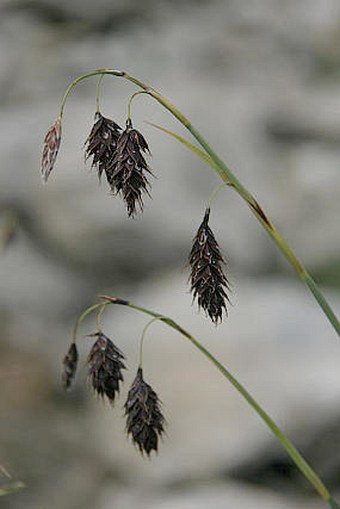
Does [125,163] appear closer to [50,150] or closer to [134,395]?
[50,150]

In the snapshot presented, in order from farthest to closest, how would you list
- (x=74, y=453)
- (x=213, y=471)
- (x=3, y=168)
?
(x=3, y=168) → (x=74, y=453) → (x=213, y=471)

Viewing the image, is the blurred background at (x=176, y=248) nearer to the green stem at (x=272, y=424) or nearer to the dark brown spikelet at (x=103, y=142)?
the green stem at (x=272, y=424)

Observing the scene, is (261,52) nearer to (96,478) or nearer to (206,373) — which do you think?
(206,373)

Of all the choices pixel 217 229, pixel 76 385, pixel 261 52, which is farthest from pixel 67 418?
pixel 261 52

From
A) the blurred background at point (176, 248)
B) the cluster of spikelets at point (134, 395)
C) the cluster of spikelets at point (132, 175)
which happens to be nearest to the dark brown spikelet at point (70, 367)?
the cluster of spikelets at point (134, 395)

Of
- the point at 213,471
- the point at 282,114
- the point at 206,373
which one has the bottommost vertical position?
the point at 213,471

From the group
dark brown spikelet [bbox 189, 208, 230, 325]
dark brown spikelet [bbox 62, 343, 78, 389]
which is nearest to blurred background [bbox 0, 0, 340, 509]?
dark brown spikelet [bbox 62, 343, 78, 389]

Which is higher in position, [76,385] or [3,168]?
[3,168]
